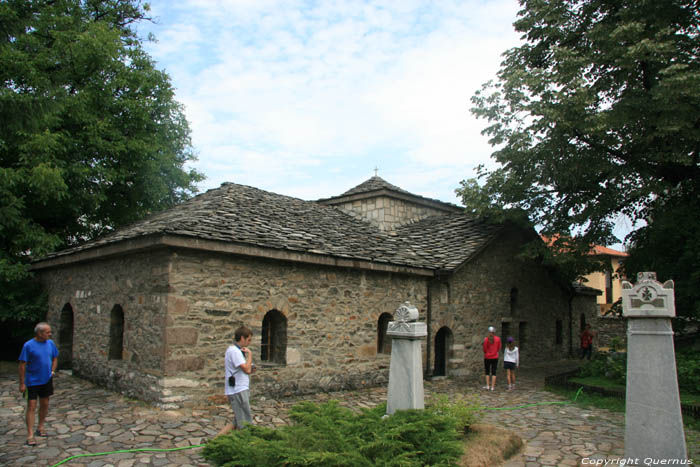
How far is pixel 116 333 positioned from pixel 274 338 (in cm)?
343

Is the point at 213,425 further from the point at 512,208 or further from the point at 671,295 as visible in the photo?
the point at 512,208

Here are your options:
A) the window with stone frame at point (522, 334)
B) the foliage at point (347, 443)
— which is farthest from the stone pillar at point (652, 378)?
the window with stone frame at point (522, 334)

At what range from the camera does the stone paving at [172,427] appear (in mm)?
6250

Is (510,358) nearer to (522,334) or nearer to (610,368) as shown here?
(610,368)

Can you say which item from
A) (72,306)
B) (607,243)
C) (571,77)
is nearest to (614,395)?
(607,243)

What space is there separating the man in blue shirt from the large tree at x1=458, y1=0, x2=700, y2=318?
11.5 metres

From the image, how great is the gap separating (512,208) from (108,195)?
44.0ft

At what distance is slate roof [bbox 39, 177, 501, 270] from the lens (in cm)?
975

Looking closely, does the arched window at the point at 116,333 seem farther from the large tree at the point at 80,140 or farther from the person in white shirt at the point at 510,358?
the person in white shirt at the point at 510,358

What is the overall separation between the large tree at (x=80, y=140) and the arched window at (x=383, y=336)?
29.9ft

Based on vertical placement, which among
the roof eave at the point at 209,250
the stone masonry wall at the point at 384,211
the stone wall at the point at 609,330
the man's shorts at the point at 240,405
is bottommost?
the stone wall at the point at 609,330

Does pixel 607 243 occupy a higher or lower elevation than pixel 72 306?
higher

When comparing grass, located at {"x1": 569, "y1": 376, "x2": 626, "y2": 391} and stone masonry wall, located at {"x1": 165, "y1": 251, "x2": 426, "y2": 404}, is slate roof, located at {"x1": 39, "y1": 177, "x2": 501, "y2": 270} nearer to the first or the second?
stone masonry wall, located at {"x1": 165, "y1": 251, "x2": 426, "y2": 404}

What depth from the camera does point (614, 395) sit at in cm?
1052
